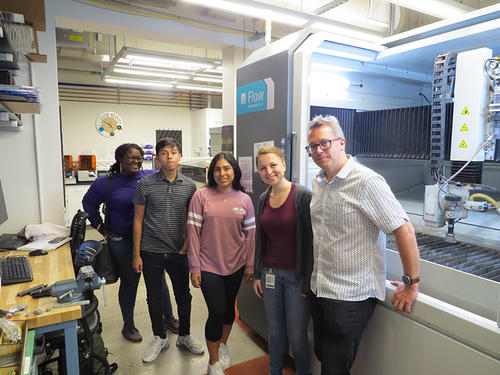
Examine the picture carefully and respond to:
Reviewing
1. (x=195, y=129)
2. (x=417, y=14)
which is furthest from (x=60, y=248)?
(x=195, y=129)

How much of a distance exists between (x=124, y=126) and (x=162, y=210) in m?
5.84

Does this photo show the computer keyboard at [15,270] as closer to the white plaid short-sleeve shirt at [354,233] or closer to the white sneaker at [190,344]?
the white sneaker at [190,344]

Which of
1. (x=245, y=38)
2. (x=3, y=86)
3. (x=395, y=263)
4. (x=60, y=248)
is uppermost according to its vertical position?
(x=245, y=38)

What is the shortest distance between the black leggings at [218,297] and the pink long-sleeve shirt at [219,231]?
1.7 inches

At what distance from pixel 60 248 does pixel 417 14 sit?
462cm

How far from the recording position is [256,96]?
219 centimetres

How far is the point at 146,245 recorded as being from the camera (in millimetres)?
2068

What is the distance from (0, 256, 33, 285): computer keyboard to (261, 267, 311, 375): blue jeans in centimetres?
122

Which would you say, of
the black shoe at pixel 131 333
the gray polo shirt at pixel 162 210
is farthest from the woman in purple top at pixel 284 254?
the black shoe at pixel 131 333

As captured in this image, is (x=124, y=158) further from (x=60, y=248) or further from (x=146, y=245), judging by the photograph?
(x=60, y=248)

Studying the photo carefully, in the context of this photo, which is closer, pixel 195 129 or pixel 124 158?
pixel 124 158

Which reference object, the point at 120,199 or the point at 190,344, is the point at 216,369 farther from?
the point at 120,199

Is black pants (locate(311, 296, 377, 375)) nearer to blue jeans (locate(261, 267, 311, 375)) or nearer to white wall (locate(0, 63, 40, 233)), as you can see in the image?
blue jeans (locate(261, 267, 311, 375))

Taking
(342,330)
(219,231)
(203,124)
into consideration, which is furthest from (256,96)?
(203,124)
